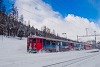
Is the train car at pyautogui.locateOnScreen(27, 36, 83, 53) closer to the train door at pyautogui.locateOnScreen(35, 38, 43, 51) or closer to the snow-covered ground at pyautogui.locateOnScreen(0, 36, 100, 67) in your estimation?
the train door at pyautogui.locateOnScreen(35, 38, 43, 51)

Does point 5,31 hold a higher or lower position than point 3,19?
lower

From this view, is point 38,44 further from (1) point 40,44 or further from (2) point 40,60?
(2) point 40,60

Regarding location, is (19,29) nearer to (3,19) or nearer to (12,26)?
(12,26)

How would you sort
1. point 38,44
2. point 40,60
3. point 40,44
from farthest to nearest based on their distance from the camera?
1. point 40,44
2. point 38,44
3. point 40,60

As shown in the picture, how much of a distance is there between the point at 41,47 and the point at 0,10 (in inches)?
1865

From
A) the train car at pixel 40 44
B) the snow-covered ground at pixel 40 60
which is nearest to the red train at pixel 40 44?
the train car at pixel 40 44

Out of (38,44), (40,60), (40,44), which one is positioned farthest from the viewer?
(40,44)

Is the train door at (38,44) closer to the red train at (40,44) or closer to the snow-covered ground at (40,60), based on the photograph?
the red train at (40,44)

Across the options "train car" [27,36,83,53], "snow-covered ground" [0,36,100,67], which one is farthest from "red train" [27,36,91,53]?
"snow-covered ground" [0,36,100,67]

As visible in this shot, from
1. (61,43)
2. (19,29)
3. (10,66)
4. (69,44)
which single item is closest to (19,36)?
(19,29)

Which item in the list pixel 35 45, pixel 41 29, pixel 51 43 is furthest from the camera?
pixel 41 29

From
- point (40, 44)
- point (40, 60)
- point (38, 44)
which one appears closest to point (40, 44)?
point (40, 44)

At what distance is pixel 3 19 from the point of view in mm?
75500

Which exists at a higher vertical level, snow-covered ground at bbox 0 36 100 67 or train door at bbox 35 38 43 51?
train door at bbox 35 38 43 51
